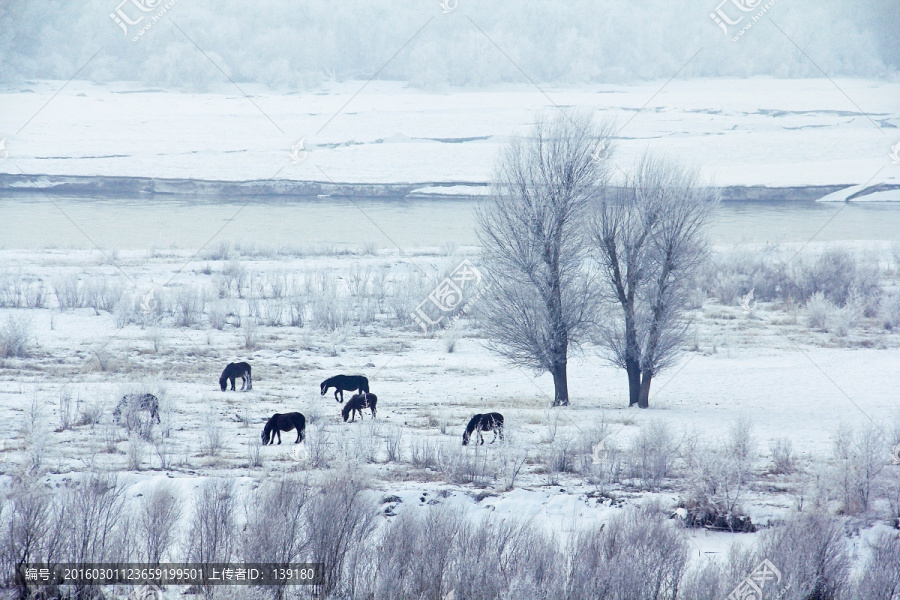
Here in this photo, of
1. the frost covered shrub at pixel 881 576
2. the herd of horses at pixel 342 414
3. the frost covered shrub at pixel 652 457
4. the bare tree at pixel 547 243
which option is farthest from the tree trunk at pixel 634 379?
the frost covered shrub at pixel 881 576

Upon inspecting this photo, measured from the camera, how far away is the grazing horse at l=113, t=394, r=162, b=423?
336 inches

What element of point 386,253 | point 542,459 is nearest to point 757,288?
point 386,253

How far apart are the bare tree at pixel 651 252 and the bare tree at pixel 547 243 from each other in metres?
0.39

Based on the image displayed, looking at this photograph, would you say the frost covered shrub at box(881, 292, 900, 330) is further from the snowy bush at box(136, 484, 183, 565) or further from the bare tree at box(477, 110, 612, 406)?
the snowy bush at box(136, 484, 183, 565)

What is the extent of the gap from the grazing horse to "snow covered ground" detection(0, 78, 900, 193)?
96.1 feet

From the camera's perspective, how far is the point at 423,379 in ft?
41.2

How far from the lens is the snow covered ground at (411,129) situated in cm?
4259

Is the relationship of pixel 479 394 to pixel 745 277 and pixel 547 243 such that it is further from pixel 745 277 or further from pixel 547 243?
pixel 745 277

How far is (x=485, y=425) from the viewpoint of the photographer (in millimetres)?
8367

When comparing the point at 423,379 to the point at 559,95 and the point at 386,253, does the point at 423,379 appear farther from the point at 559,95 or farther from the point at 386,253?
the point at 559,95

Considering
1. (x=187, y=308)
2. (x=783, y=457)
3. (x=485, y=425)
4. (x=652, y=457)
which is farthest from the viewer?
(x=187, y=308)

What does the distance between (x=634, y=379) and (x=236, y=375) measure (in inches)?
233

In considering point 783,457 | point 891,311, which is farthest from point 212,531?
point 891,311

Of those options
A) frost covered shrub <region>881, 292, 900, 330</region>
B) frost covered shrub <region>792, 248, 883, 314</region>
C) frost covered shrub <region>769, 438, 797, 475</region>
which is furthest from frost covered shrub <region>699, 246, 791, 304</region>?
frost covered shrub <region>769, 438, 797, 475</region>
